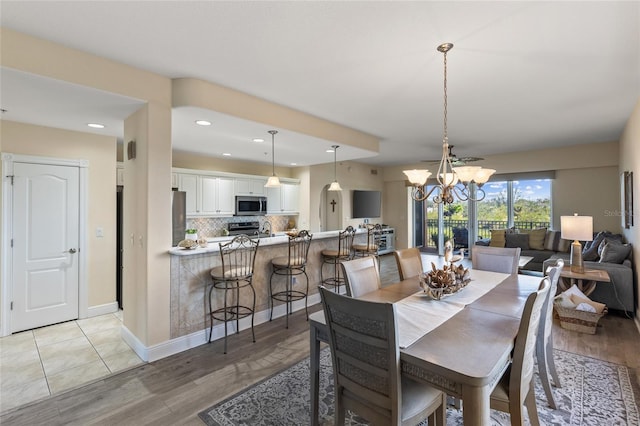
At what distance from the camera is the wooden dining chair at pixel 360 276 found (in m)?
2.29

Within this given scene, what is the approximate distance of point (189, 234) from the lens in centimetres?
516

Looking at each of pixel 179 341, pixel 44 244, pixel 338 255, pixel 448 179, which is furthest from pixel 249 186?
pixel 448 179

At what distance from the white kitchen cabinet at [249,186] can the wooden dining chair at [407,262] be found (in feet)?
13.3

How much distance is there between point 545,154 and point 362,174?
411cm

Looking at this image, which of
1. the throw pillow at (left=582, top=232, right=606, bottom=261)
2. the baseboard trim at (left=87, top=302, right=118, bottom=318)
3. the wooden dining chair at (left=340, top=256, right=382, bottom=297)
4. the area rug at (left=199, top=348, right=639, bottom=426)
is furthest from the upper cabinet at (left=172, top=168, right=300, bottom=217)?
the throw pillow at (left=582, top=232, right=606, bottom=261)

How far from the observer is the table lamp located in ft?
12.1

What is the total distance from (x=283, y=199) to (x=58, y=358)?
4771 mm

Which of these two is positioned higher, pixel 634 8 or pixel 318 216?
pixel 634 8

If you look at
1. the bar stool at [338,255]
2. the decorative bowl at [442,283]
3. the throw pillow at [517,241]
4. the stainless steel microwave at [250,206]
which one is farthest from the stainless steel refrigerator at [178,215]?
the throw pillow at [517,241]

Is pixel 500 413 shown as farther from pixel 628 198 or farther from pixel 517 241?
pixel 517 241

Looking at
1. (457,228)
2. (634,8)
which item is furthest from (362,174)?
(634,8)

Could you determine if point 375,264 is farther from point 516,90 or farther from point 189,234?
point 189,234

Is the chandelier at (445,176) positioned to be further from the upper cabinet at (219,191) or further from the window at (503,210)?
the window at (503,210)

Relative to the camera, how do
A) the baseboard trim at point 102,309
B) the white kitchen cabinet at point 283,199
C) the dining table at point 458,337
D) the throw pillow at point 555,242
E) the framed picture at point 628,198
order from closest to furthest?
the dining table at point 458,337, the framed picture at point 628,198, the baseboard trim at point 102,309, the throw pillow at point 555,242, the white kitchen cabinet at point 283,199
